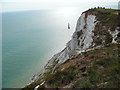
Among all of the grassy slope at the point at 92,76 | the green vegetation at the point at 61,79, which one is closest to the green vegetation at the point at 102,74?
the grassy slope at the point at 92,76

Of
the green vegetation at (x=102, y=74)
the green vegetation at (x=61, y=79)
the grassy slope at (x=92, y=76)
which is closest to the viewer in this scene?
the green vegetation at (x=102, y=74)

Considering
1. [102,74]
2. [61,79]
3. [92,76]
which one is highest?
[102,74]

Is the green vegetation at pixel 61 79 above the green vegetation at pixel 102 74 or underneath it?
underneath

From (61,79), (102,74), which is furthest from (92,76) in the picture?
(61,79)

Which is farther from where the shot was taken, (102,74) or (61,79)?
(61,79)

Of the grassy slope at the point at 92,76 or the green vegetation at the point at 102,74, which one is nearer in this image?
the green vegetation at the point at 102,74

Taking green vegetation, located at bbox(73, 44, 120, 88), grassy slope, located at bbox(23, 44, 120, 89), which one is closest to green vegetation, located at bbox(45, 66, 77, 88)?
grassy slope, located at bbox(23, 44, 120, 89)

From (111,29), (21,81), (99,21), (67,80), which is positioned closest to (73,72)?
(67,80)

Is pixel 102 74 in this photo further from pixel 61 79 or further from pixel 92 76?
pixel 61 79

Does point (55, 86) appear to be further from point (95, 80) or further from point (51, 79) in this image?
point (95, 80)

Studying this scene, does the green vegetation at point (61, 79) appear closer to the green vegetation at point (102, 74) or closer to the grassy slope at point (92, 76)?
the grassy slope at point (92, 76)

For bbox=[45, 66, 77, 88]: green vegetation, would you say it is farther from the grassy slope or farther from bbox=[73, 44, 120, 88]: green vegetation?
bbox=[73, 44, 120, 88]: green vegetation

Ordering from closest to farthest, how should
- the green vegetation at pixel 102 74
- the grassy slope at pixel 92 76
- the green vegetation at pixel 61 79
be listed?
the green vegetation at pixel 102 74 < the grassy slope at pixel 92 76 < the green vegetation at pixel 61 79
